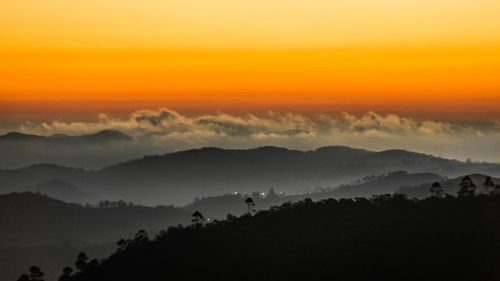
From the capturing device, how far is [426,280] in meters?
200

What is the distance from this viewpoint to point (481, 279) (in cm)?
19900

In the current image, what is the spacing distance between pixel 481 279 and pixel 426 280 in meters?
13.7

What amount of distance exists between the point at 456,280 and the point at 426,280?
7.38 m

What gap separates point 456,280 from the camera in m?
199

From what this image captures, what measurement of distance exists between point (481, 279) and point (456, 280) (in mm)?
6309
